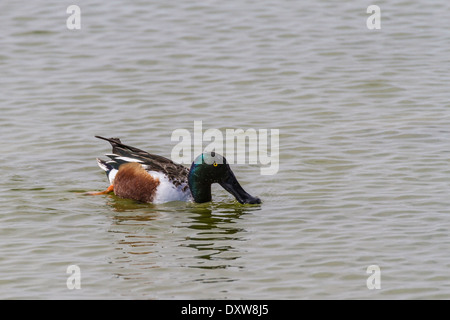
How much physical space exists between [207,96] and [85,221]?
4.85 m

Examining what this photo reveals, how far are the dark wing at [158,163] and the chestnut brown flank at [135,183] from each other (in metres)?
0.11

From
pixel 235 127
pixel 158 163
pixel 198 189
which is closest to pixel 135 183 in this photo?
→ pixel 158 163

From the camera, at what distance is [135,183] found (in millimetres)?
11219

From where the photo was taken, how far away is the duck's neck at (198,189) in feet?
36.0

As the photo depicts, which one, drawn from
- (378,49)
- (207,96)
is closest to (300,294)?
(207,96)

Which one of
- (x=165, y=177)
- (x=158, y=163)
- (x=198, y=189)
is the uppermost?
(x=158, y=163)

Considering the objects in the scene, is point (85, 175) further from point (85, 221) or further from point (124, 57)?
point (124, 57)

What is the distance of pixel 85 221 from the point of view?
33.7 ft

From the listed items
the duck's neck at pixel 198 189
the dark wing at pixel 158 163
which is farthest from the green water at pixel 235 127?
the dark wing at pixel 158 163

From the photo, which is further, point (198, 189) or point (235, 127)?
point (235, 127)

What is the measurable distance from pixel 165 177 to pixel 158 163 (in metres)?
0.20

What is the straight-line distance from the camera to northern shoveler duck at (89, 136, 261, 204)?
10953mm

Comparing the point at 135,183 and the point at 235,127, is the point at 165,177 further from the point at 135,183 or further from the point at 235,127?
the point at 235,127

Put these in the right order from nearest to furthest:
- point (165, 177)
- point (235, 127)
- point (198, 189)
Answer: point (198, 189) → point (165, 177) → point (235, 127)
